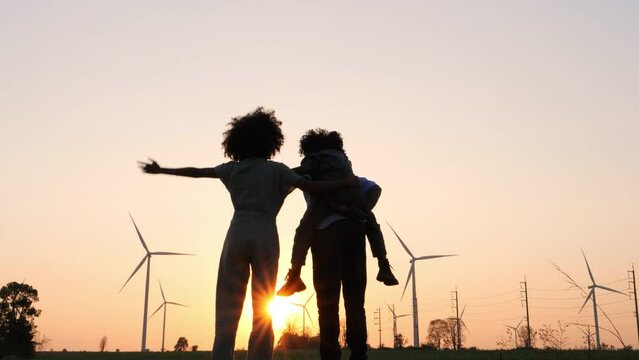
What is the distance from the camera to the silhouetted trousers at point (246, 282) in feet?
25.1

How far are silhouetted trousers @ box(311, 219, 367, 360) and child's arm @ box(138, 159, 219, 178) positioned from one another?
4.98ft

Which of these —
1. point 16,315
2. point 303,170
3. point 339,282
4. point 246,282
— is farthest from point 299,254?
point 16,315

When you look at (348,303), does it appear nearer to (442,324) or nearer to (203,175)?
(203,175)

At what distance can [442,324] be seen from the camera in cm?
16750

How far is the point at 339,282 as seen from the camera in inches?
338

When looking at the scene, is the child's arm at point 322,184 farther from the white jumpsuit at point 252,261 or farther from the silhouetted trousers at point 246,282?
the silhouetted trousers at point 246,282

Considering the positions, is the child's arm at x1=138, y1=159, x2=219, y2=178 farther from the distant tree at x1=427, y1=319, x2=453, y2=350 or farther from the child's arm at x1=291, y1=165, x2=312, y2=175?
the distant tree at x1=427, y1=319, x2=453, y2=350

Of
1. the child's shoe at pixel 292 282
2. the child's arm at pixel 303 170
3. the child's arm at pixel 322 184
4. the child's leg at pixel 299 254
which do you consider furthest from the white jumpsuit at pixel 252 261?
the child's shoe at pixel 292 282

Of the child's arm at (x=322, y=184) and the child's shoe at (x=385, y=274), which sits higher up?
the child's arm at (x=322, y=184)

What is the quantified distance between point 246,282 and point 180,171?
152cm

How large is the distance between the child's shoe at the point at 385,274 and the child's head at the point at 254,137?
2136 mm

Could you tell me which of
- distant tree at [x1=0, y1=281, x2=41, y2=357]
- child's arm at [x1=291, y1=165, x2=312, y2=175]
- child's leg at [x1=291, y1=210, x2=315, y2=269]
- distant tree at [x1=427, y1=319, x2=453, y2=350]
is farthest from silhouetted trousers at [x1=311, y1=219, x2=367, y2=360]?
→ distant tree at [x1=427, y1=319, x2=453, y2=350]

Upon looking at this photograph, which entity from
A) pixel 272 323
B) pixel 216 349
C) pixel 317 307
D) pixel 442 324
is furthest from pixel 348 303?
pixel 442 324

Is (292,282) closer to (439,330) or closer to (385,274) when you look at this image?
(385,274)
